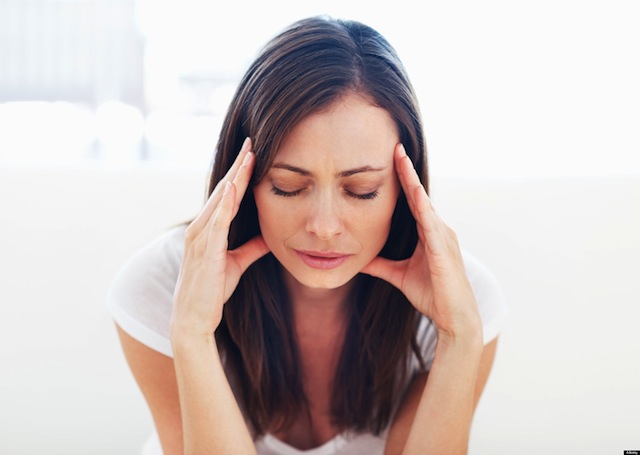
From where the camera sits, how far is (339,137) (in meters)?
1.18

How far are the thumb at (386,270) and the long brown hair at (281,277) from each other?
0.14 feet

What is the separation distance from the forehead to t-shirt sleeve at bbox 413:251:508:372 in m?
0.42

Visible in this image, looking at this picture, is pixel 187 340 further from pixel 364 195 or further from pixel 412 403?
pixel 412 403

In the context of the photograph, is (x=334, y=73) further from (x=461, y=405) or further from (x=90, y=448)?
(x=90, y=448)

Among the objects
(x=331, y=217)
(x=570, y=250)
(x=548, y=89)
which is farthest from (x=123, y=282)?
(x=548, y=89)

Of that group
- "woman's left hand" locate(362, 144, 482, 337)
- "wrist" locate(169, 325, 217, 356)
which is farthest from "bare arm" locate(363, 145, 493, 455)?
"wrist" locate(169, 325, 217, 356)

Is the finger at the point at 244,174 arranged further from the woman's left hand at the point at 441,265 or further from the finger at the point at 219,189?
the woman's left hand at the point at 441,265

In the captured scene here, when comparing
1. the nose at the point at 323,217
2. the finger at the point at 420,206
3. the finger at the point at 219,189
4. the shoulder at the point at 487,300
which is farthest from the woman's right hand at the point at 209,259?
the shoulder at the point at 487,300

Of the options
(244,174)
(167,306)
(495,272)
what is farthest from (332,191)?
(495,272)

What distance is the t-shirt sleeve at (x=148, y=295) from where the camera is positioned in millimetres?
1421

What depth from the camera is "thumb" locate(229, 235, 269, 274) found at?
1.37 meters

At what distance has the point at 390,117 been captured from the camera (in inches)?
49.5

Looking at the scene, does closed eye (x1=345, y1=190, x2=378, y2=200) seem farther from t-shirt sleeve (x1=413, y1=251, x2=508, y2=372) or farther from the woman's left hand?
t-shirt sleeve (x1=413, y1=251, x2=508, y2=372)

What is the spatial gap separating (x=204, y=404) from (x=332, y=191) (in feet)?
1.38
